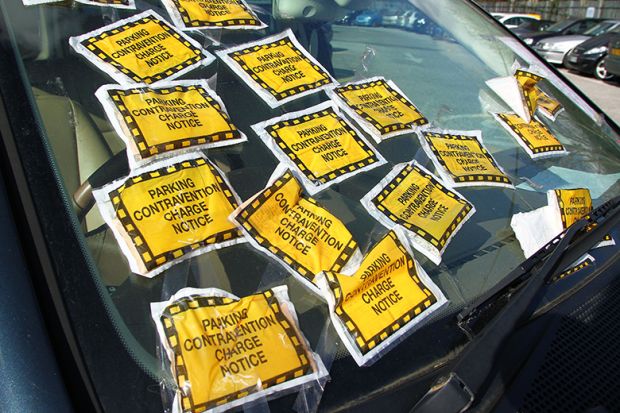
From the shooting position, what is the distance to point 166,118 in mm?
1284

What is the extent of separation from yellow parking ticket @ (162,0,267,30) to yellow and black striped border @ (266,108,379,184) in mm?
374

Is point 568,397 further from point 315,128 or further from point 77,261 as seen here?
point 77,261

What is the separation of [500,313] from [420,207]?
382 mm

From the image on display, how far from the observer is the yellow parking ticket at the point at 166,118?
124cm

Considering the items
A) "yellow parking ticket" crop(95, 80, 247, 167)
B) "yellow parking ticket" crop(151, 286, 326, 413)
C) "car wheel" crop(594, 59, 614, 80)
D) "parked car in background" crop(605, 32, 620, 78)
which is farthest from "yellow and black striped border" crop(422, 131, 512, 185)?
"car wheel" crop(594, 59, 614, 80)

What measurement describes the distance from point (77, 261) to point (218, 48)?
755 mm

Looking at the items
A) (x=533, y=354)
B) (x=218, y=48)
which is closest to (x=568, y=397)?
(x=533, y=354)

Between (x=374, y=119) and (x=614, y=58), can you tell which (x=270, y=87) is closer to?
(x=374, y=119)

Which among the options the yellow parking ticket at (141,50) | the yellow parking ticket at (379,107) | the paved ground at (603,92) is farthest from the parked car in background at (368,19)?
the paved ground at (603,92)

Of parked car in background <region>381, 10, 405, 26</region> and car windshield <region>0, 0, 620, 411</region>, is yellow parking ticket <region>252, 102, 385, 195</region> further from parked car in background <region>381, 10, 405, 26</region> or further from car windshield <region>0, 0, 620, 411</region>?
parked car in background <region>381, 10, 405, 26</region>

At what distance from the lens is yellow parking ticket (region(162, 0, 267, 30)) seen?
1.55 meters

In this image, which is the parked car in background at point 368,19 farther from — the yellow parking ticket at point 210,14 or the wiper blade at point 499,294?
the wiper blade at point 499,294

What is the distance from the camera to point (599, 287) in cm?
143

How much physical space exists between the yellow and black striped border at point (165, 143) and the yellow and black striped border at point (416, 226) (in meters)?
0.39
